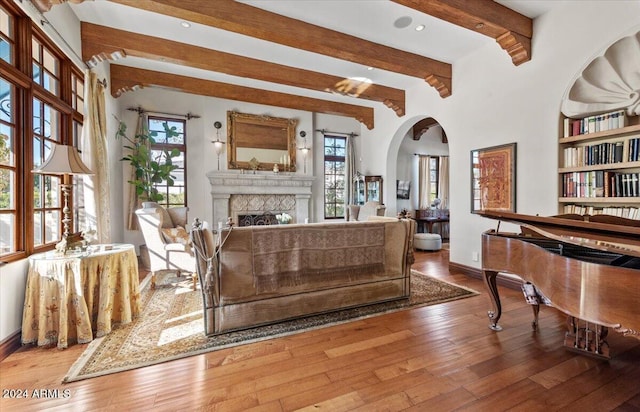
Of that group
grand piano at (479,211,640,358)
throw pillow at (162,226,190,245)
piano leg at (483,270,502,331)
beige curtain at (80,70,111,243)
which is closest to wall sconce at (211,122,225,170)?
beige curtain at (80,70,111,243)

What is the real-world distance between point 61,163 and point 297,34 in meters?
2.81

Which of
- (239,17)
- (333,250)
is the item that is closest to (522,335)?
(333,250)

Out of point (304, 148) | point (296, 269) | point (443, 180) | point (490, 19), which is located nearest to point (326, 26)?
point (490, 19)

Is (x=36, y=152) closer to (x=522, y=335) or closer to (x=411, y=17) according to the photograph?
(x=411, y=17)

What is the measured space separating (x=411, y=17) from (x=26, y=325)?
4.90m

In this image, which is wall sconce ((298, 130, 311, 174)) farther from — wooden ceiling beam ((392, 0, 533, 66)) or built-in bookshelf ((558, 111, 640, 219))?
built-in bookshelf ((558, 111, 640, 219))

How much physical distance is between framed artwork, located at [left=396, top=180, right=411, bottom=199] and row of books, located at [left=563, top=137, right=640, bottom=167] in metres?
4.44

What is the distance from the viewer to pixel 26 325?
2184 mm

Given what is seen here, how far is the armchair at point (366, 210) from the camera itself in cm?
624

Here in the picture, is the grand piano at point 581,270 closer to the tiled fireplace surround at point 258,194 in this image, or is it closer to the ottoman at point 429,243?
the ottoman at point 429,243

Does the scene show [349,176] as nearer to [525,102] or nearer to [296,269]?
[525,102]

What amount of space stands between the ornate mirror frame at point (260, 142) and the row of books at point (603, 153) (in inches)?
199

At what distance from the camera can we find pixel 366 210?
6.36 m

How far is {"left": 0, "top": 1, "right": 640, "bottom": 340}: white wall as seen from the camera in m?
2.86
